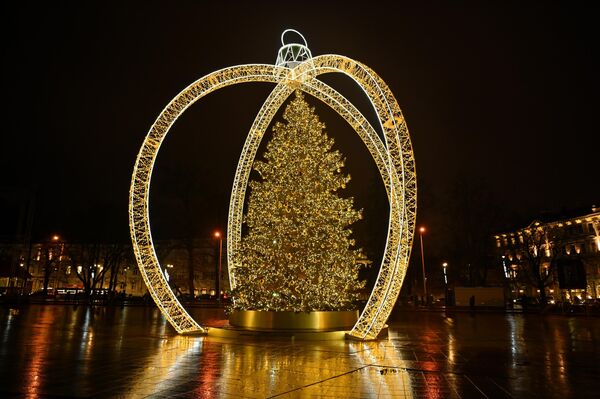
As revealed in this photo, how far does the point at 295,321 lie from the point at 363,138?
826 cm

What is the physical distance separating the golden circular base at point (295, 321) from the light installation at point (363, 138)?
59.8 inches

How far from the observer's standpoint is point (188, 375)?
9203 mm

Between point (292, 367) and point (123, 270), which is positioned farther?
point (123, 270)

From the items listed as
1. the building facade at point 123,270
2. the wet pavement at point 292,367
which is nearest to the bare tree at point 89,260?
the building facade at point 123,270

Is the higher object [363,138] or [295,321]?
[363,138]

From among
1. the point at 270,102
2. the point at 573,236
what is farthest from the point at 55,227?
the point at 573,236

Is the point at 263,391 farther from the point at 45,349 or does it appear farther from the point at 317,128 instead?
the point at 317,128

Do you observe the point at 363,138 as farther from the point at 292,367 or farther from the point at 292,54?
the point at 292,367

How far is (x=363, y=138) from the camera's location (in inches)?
739

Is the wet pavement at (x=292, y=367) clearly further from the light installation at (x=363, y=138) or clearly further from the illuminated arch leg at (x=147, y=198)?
the light installation at (x=363, y=138)

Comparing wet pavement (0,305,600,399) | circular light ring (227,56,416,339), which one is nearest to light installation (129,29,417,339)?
circular light ring (227,56,416,339)

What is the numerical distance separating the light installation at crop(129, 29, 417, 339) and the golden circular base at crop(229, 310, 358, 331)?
1.52 metres

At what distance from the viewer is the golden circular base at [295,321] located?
16.8 meters

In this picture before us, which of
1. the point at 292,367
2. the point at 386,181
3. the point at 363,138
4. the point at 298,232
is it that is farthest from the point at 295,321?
the point at 363,138
